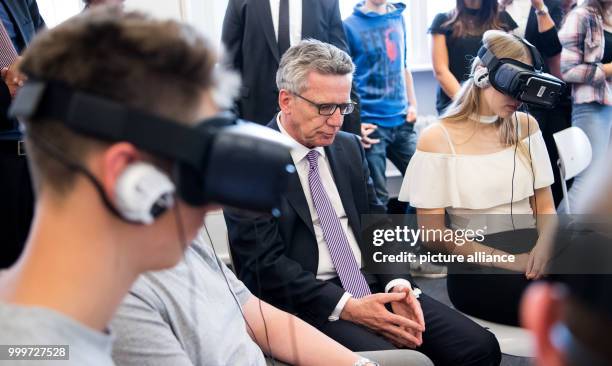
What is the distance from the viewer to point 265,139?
2.68 ft

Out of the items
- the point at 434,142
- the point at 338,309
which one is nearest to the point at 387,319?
Result: the point at 338,309

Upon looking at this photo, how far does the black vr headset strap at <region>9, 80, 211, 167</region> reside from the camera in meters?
0.75

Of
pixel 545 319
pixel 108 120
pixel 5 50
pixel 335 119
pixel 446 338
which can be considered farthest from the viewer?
pixel 335 119

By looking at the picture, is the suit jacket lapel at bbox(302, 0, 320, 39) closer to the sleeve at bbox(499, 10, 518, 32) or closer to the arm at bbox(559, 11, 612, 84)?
the sleeve at bbox(499, 10, 518, 32)

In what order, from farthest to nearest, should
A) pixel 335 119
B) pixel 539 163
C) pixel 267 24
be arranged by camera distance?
pixel 267 24
pixel 539 163
pixel 335 119

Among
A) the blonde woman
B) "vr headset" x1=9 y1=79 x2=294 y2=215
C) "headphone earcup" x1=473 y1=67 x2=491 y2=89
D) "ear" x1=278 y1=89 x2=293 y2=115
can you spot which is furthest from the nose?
"vr headset" x1=9 y1=79 x2=294 y2=215

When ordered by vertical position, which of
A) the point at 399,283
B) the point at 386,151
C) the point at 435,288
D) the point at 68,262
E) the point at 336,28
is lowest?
the point at 435,288

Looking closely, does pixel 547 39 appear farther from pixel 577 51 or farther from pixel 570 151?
pixel 570 151

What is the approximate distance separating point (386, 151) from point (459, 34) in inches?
29.1

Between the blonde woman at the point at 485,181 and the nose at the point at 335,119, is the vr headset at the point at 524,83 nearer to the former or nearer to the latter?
the blonde woman at the point at 485,181

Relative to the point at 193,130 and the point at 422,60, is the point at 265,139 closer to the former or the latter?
the point at 193,130

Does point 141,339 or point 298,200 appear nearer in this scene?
point 141,339

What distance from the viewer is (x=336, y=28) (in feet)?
10.5

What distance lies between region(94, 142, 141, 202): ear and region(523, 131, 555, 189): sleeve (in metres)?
1.85
